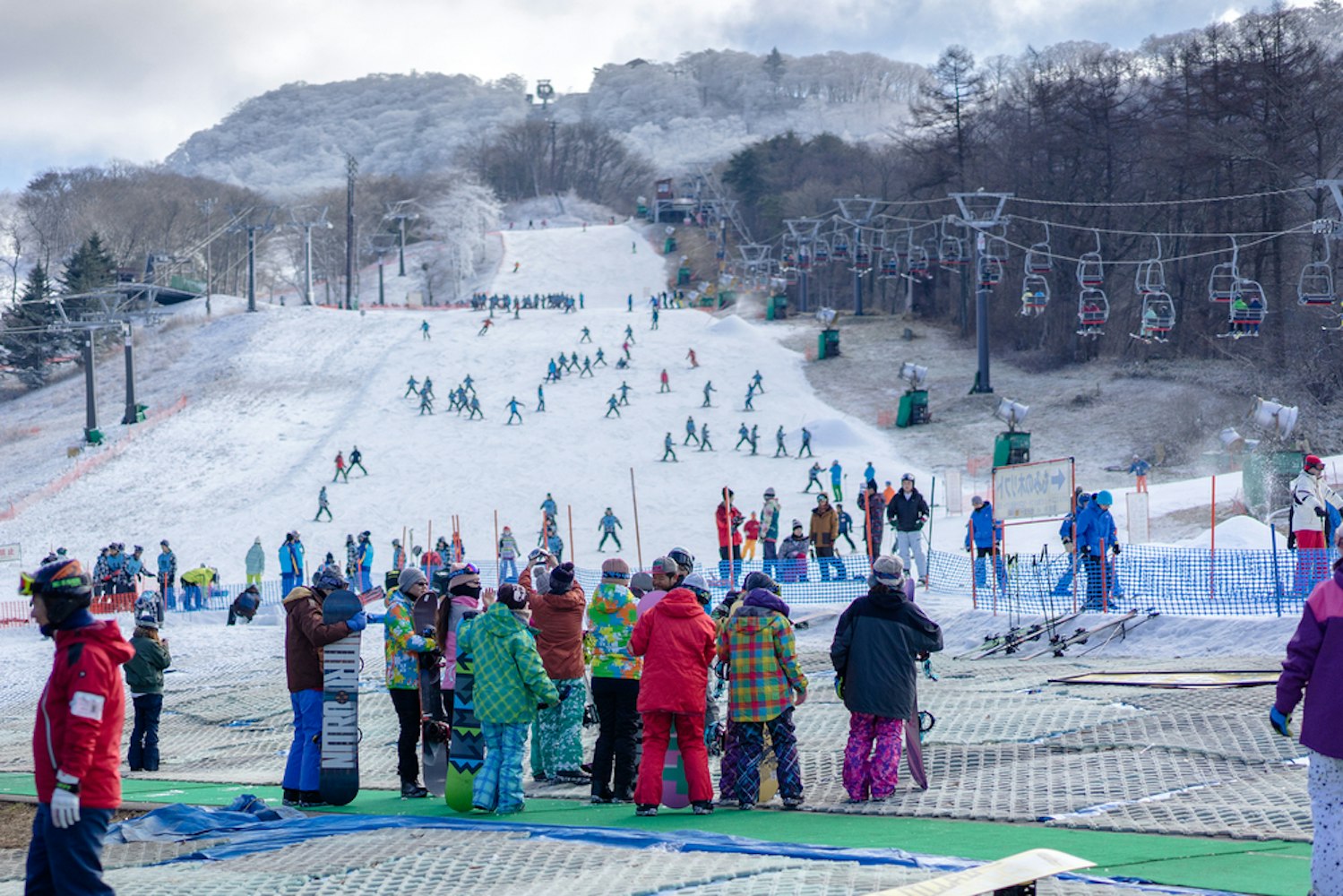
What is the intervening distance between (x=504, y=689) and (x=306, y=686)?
1.48m

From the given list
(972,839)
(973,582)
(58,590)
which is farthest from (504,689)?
(973,582)

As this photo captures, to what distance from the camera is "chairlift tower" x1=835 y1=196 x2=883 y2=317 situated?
53.1m

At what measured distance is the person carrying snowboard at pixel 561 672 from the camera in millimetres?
9914

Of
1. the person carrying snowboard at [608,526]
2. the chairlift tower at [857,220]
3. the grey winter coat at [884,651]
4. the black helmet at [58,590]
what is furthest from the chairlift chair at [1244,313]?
the black helmet at [58,590]

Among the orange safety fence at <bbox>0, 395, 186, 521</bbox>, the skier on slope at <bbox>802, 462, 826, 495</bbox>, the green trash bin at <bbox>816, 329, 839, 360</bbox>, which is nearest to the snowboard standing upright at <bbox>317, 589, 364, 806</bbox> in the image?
the skier on slope at <bbox>802, 462, 826, 495</bbox>

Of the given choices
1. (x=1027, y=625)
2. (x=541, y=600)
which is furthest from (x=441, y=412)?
(x=541, y=600)

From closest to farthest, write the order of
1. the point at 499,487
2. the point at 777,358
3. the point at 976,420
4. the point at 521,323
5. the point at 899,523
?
the point at 899,523
the point at 499,487
the point at 976,420
the point at 777,358
the point at 521,323

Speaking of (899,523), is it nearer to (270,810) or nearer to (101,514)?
(270,810)

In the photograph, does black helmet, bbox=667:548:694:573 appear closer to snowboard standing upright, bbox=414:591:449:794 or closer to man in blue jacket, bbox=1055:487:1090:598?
snowboard standing upright, bbox=414:591:449:794

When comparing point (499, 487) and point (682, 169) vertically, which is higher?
point (682, 169)

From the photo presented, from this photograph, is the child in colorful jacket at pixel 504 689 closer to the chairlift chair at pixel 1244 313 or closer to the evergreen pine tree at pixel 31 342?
the chairlift chair at pixel 1244 313

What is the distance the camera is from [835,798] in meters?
9.29

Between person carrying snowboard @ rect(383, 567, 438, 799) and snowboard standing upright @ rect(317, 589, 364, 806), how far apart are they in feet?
1.07

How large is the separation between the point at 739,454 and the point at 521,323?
79.0ft
